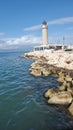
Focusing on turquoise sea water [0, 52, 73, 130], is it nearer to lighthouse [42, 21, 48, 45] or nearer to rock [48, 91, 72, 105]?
rock [48, 91, 72, 105]

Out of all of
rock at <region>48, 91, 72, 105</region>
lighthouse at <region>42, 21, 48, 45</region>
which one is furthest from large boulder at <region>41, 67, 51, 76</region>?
lighthouse at <region>42, 21, 48, 45</region>

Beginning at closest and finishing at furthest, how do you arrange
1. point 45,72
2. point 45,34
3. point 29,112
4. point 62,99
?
1. point 29,112
2. point 62,99
3. point 45,72
4. point 45,34

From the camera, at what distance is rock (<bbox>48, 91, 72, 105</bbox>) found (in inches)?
864

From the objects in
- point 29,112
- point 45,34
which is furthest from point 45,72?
point 45,34

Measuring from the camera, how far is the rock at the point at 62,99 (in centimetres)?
2195

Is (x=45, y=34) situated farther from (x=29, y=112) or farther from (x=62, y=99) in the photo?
(x=29, y=112)

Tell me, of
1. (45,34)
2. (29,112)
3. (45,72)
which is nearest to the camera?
(29,112)

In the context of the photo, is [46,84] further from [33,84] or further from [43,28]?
[43,28]

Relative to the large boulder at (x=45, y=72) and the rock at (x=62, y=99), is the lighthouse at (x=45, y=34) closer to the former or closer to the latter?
the large boulder at (x=45, y=72)

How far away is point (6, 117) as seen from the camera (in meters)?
19.9

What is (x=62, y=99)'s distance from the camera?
73.0ft

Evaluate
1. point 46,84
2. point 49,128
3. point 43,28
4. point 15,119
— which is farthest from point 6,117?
point 43,28

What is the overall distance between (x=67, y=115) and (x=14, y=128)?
194 inches

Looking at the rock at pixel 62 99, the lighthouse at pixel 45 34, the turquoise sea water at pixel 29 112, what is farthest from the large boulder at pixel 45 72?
the lighthouse at pixel 45 34
